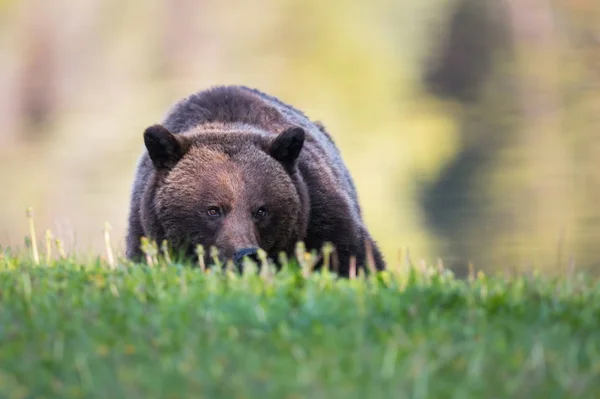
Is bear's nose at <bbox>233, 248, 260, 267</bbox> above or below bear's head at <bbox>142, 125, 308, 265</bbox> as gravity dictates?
below

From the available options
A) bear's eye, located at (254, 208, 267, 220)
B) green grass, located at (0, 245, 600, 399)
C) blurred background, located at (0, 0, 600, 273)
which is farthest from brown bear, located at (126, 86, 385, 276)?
blurred background, located at (0, 0, 600, 273)

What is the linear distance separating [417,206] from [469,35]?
9838 millimetres

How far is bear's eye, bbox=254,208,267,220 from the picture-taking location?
7.18 meters

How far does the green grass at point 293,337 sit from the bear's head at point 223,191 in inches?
83.8

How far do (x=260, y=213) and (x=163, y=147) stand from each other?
0.86m

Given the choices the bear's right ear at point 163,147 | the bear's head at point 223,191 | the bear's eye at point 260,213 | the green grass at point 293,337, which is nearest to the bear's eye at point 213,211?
the bear's head at point 223,191

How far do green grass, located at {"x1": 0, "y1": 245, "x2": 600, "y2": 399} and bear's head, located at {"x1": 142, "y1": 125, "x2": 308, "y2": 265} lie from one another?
2.13m

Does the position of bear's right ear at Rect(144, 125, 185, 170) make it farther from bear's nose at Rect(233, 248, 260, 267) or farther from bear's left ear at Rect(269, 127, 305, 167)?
bear's nose at Rect(233, 248, 260, 267)

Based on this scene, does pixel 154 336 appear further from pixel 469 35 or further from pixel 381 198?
pixel 469 35

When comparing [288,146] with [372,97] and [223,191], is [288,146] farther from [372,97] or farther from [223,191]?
[372,97]

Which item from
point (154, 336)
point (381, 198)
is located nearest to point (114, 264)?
point (154, 336)

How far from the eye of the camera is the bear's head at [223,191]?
23.4 ft

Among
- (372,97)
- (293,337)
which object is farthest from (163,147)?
(372,97)

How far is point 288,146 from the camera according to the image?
24.3ft
